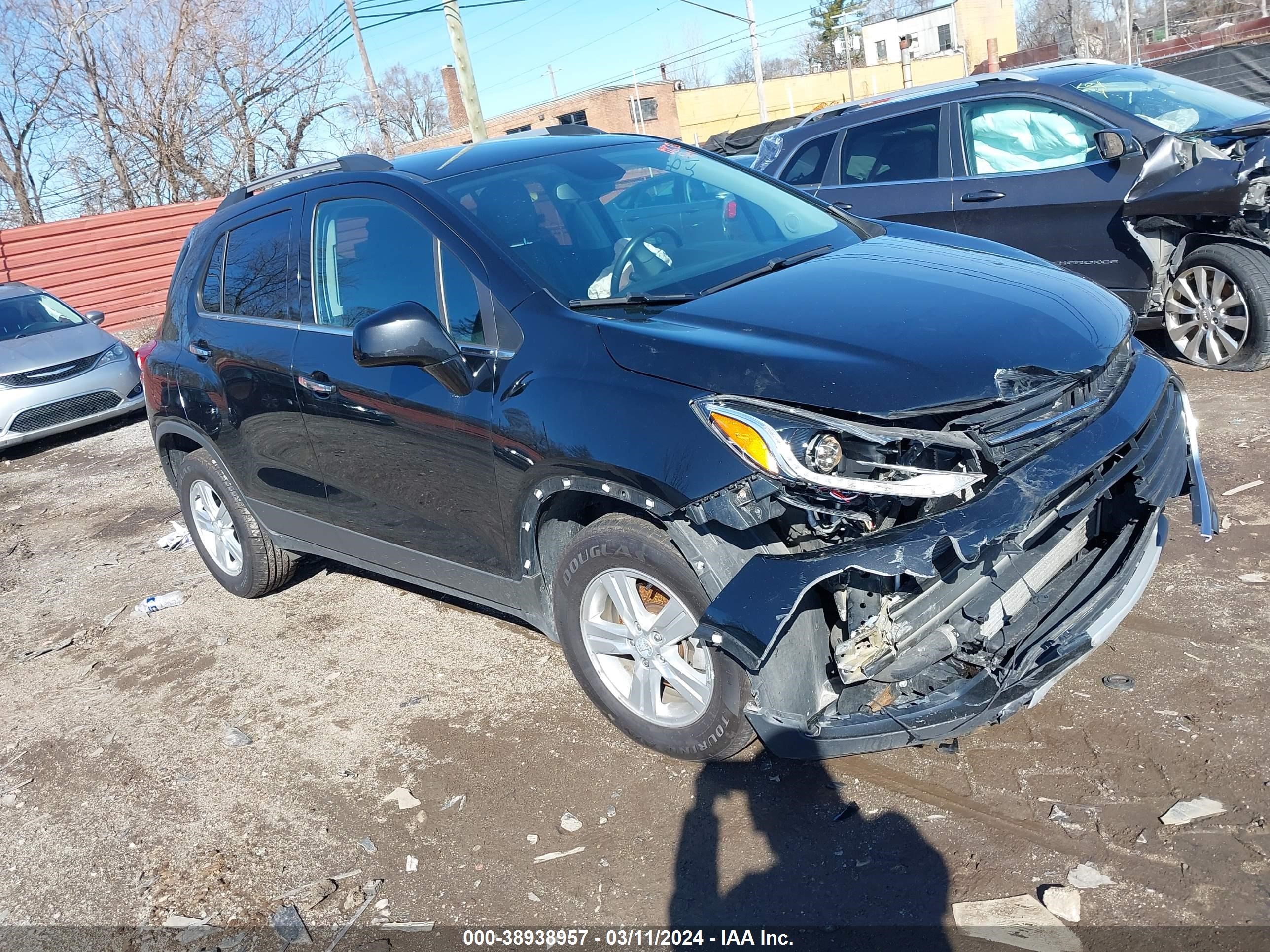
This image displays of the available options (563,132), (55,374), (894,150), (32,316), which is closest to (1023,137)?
(894,150)

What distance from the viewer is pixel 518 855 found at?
10.2 feet

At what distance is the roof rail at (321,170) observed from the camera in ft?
13.3

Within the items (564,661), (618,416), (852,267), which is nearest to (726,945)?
(618,416)

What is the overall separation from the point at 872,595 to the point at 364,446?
6.95 feet

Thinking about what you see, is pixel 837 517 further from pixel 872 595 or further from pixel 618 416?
pixel 618 416

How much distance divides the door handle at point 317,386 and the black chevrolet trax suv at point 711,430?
0.10 feet

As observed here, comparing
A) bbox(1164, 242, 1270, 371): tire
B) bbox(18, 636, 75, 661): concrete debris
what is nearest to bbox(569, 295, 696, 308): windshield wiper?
bbox(18, 636, 75, 661): concrete debris

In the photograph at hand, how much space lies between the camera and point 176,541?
661 centimetres

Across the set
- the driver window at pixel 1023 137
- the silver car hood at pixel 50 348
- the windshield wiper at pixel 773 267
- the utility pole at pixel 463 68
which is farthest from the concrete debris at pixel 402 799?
the utility pole at pixel 463 68

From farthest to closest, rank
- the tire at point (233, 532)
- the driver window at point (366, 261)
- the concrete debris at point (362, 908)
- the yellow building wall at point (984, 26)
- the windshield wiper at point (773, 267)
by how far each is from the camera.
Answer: the yellow building wall at point (984, 26)
the tire at point (233, 532)
the driver window at point (366, 261)
the windshield wiper at point (773, 267)
the concrete debris at point (362, 908)

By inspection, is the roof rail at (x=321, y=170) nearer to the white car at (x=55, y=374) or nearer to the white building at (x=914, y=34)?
the white car at (x=55, y=374)

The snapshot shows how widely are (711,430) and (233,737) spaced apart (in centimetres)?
253

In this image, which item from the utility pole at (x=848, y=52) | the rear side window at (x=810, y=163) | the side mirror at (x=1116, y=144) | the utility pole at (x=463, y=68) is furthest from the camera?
the utility pole at (x=848, y=52)

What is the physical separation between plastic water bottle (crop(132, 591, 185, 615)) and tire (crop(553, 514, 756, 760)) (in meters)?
3.06
